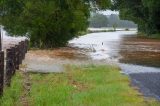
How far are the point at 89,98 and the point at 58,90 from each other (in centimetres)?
138

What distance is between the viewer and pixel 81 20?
35.8 metres

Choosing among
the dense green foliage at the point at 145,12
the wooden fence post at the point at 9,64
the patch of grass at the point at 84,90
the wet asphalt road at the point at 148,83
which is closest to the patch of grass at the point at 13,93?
the wooden fence post at the point at 9,64

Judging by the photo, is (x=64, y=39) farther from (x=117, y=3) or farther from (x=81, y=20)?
(x=117, y=3)

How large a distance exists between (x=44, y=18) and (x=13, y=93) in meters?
20.7

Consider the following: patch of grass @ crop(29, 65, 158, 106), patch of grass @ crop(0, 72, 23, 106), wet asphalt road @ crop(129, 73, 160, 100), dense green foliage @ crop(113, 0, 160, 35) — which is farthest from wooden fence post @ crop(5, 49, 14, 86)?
dense green foliage @ crop(113, 0, 160, 35)

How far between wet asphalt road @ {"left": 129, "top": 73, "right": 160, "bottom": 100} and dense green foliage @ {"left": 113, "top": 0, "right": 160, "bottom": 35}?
119 feet

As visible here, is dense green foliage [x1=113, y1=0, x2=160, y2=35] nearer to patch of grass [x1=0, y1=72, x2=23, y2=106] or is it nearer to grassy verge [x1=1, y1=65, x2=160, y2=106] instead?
grassy verge [x1=1, y1=65, x2=160, y2=106]

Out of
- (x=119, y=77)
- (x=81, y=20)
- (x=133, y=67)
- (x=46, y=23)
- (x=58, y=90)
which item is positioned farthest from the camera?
(x=81, y=20)

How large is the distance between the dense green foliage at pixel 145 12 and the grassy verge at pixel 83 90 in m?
37.7

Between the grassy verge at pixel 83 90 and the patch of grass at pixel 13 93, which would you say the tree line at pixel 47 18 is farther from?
the patch of grass at pixel 13 93

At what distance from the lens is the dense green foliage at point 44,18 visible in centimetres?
3278

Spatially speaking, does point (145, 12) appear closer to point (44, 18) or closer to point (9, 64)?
point (44, 18)

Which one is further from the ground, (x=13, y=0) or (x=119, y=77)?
(x=13, y=0)

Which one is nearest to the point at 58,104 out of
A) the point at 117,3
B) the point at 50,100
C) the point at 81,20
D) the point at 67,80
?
the point at 50,100
